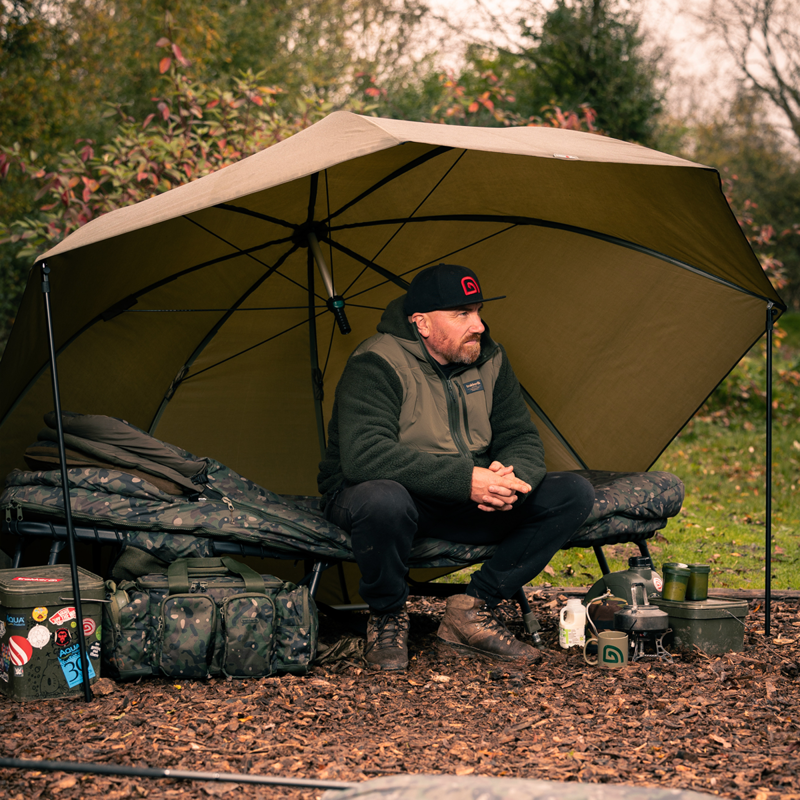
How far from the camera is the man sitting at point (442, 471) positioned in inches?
125

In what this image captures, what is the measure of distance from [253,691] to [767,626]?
212 cm

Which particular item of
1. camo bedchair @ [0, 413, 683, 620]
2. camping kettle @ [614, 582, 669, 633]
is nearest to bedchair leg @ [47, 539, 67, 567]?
camo bedchair @ [0, 413, 683, 620]

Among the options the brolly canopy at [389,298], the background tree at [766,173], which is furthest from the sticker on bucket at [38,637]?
the background tree at [766,173]

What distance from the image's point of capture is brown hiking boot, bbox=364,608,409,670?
126 inches

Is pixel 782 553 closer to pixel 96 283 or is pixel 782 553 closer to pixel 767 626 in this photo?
pixel 767 626

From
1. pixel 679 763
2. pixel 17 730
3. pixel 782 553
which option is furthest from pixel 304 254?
pixel 782 553

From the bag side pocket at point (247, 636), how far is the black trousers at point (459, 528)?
402 millimetres

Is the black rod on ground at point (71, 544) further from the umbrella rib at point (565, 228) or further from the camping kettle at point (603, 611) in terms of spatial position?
the camping kettle at point (603, 611)

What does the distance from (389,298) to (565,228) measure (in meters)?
0.93

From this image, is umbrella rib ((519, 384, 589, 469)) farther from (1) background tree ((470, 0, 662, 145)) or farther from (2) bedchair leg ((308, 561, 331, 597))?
(1) background tree ((470, 0, 662, 145))

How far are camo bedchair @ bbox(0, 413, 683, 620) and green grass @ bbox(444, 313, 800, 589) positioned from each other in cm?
152

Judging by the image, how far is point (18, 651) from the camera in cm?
272

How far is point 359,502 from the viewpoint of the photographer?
123 inches

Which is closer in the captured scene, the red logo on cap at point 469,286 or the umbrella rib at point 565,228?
the red logo on cap at point 469,286
